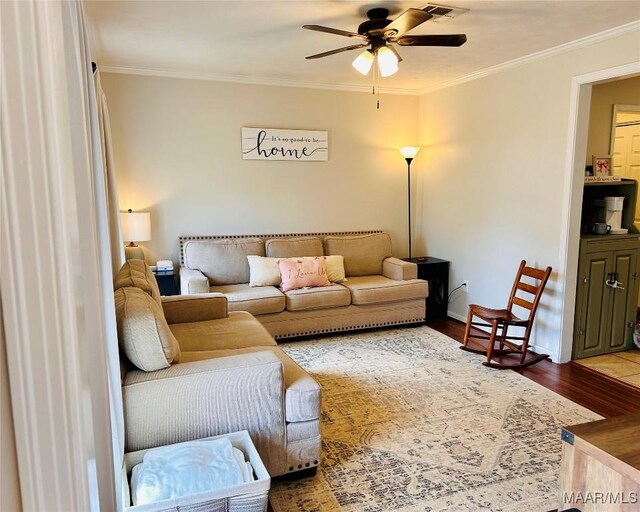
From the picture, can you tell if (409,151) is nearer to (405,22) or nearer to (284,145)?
(284,145)

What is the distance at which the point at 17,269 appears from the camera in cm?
60

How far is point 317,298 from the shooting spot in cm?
420

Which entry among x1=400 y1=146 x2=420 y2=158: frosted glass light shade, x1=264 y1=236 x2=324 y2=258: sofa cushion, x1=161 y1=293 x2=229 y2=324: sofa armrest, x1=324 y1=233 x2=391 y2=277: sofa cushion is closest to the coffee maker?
x1=400 y1=146 x2=420 y2=158: frosted glass light shade

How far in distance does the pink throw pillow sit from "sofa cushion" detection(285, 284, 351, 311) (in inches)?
2.5

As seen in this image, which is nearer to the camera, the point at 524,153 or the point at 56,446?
the point at 56,446

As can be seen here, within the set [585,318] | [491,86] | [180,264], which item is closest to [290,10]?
[491,86]

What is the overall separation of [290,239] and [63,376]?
4.16m

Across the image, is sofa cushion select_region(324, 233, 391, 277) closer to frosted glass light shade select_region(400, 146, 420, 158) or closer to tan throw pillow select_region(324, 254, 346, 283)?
tan throw pillow select_region(324, 254, 346, 283)

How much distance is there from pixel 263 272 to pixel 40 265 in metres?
3.77

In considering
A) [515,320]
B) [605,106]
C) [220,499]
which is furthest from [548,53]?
[220,499]

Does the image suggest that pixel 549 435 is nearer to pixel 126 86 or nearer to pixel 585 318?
pixel 585 318

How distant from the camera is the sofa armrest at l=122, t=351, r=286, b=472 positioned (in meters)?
1.92

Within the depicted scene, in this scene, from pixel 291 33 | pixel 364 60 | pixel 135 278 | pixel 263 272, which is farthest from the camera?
pixel 263 272

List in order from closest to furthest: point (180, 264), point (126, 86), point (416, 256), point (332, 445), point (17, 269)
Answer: point (17, 269)
point (332, 445)
point (126, 86)
point (180, 264)
point (416, 256)
